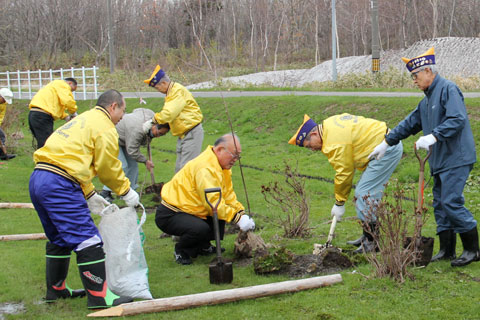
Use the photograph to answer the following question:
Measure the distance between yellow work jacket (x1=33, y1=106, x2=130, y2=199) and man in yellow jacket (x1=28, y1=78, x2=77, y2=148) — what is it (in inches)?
256

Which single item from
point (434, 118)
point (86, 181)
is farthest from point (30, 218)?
point (434, 118)

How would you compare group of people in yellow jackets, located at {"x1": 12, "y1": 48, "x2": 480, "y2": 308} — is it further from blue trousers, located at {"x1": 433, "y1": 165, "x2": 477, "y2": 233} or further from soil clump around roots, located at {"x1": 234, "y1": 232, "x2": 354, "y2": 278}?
soil clump around roots, located at {"x1": 234, "y1": 232, "x2": 354, "y2": 278}

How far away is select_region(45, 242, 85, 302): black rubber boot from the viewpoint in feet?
15.6

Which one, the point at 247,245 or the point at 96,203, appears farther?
the point at 247,245

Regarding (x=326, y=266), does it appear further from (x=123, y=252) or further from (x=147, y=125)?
(x=147, y=125)

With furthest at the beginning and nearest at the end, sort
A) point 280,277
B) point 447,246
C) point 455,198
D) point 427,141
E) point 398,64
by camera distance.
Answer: point 398,64, point 447,246, point 280,277, point 455,198, point 427,141

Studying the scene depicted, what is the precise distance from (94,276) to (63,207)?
62 centimetres

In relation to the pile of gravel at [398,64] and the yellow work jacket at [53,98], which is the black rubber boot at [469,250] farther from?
the pile of gravel at [398,64]

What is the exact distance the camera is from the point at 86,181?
4652 millimetres

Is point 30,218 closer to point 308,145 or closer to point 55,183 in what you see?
point 55,183

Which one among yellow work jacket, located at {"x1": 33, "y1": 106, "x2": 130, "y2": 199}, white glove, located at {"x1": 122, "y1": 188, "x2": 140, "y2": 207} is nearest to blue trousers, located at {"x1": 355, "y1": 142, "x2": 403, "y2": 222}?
white glove, located at {"x1": 122, "y1": 188, "x2": 140, "y2": 207}

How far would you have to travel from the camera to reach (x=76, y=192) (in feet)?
15.0

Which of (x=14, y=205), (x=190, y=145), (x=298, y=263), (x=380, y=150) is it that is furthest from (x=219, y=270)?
(x=14, y=205)

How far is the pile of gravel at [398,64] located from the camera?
97.2ft
